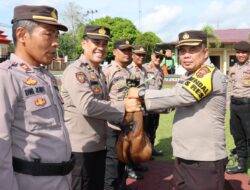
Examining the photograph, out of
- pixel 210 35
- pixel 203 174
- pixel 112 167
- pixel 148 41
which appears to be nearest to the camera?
pixel 203 174

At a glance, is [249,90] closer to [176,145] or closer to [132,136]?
[176,145]

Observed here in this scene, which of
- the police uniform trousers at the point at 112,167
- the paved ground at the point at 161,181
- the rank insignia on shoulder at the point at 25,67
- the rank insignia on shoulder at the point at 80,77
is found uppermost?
the rank insignia on shoulder at the point at 25,67

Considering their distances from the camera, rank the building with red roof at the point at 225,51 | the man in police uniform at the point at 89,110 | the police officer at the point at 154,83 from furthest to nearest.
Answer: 1. the building with red roof at the point at 225,51
2. the police officer at the point at 154,83
3. the man in police uniform at the point at 89,110

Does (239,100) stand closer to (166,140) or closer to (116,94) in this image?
(116,94)

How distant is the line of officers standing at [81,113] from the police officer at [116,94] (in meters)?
0.01

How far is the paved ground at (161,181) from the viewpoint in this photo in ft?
15.8

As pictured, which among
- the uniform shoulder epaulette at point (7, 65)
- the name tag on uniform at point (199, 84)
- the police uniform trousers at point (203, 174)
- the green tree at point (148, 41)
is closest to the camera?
the uniform shoulder epaulette at point (7, 65)

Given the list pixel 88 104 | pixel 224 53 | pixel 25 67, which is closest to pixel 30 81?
pixel 25 67

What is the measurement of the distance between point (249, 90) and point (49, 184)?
176 inches

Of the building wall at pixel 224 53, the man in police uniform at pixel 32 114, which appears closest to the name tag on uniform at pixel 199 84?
the man in police uniform at pixel 32 114

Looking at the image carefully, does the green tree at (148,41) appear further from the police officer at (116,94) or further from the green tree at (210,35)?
the police officer at (116,94)

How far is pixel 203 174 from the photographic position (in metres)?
2.79

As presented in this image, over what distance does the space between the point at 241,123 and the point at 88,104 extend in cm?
369

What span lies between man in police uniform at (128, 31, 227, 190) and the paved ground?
199 centimetres
